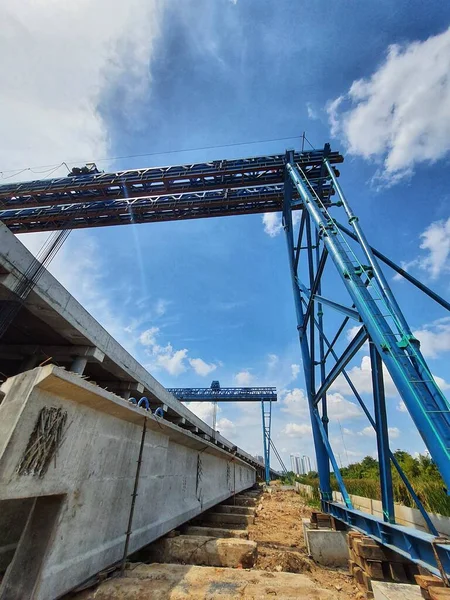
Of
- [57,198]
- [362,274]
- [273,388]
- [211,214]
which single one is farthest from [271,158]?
[273,388]

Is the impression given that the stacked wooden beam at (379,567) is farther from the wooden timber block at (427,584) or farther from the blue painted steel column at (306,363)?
the blue painted steel column at (306,363)

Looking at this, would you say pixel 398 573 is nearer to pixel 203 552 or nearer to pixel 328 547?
pixel 328 547

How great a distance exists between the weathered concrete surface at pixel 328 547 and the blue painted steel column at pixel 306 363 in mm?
1662

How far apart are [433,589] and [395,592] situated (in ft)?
1.01

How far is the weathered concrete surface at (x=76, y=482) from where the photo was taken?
83.5 inches

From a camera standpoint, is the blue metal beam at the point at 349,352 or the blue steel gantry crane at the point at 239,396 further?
the blue steel gantry crane at the point at 239,396

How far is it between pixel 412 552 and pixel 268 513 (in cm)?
781

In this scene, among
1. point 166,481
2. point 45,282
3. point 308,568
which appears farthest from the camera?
point 166,481

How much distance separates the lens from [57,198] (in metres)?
11.0

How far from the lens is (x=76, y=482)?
257 cm

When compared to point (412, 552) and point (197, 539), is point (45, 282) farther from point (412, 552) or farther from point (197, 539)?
point (412, 552)

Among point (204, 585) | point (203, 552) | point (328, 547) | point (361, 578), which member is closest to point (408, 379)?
point (361, 578)

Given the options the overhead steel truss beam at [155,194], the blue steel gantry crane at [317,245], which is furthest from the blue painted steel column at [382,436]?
the overhead steel truss beam at [155,194]

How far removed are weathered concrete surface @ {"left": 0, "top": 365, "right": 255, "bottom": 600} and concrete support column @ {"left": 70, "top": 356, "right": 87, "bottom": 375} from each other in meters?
1.05
